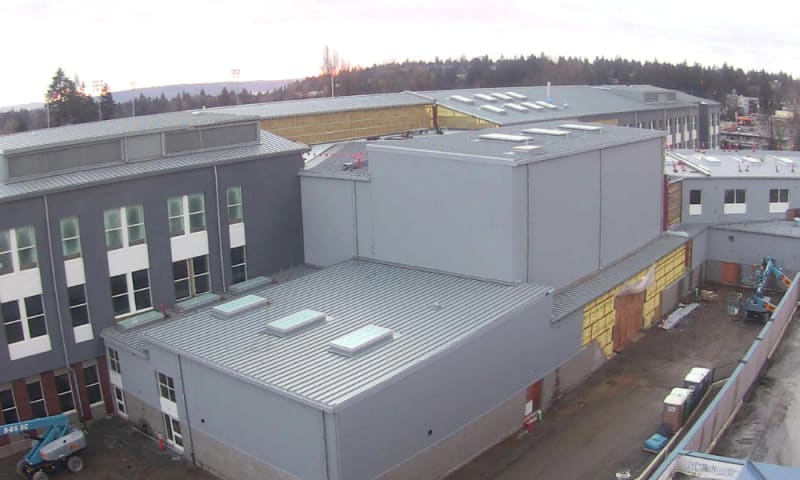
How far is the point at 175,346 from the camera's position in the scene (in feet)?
75.5

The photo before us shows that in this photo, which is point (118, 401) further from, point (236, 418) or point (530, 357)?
point (530, 357)

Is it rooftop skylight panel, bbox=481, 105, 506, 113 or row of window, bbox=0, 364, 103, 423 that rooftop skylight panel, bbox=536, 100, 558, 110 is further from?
row of window, bbox=0, 364, 103, 423

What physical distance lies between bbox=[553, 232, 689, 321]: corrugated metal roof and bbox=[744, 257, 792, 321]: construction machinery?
4058 mm

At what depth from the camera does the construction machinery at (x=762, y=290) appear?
34.4 m

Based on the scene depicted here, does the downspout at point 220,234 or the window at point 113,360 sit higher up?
the downspout at point 220,234

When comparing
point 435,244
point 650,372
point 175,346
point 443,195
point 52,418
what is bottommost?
point 650,372

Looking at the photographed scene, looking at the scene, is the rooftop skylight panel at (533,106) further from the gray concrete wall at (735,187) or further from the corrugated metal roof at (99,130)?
the corrugated metal roof at (99,130)

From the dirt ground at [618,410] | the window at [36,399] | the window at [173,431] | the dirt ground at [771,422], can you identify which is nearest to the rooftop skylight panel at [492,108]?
the dirt ground at [618,410]

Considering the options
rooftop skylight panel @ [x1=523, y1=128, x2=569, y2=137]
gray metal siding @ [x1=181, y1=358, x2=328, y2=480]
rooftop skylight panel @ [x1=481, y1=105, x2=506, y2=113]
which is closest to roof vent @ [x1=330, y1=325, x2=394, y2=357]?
gray metal siding @ [x1=181, y1=358, x2=328, y2=480]

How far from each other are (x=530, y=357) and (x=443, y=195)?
7.10 metres

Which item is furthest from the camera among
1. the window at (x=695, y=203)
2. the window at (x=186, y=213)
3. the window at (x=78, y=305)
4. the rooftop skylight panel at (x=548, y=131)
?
the window at (x=695, y=203)

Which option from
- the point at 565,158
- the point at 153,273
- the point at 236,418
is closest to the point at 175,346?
the point at 236,418

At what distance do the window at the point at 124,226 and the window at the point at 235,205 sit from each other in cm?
395

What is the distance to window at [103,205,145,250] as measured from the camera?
26516mm
